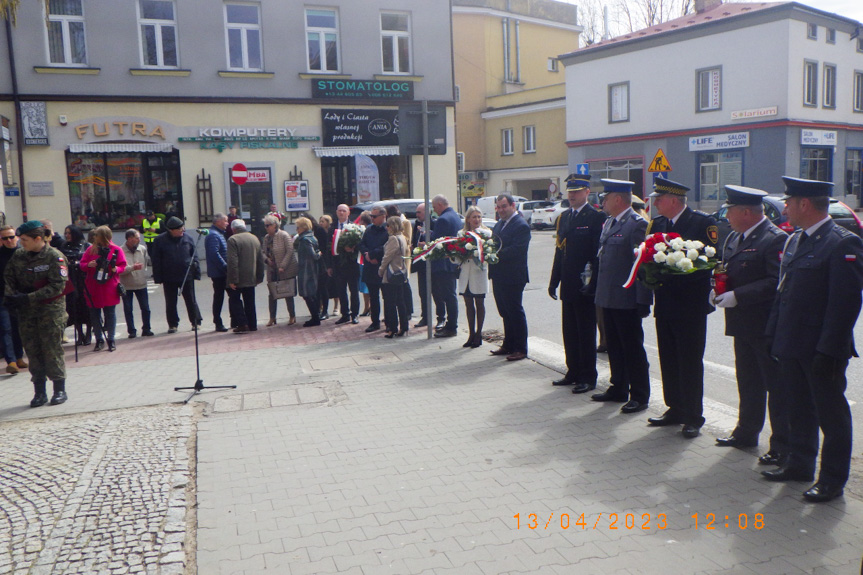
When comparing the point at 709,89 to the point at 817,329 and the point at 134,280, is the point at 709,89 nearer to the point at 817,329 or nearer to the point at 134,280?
the point at 134,280

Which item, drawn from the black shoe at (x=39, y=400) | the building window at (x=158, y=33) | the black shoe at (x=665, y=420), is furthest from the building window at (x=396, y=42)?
the black shoe at (x=665, y=420)

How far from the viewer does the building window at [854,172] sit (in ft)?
114

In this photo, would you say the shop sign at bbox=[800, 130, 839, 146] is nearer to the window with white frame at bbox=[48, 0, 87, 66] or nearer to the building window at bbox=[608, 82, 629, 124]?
the building window at bbox=[608, 82, 629, 124]

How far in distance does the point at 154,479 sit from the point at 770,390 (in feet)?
14.7

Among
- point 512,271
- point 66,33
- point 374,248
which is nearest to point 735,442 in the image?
point 512,271

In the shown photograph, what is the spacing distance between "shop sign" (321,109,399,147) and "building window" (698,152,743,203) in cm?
1601

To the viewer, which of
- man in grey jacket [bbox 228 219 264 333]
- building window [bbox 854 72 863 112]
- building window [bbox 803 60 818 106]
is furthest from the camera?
building window [bbox 854 72 863 112]

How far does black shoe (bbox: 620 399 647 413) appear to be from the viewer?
6.45 metres

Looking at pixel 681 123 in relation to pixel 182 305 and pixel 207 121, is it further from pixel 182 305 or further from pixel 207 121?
pixel 182 305

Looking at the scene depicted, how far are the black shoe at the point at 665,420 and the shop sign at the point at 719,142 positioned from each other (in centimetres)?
2883

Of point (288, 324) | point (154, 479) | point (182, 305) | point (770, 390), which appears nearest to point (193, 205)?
point (182, 305)

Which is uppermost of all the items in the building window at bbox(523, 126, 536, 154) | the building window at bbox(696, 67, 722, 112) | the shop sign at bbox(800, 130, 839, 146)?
the building window at bbox(696, 67, 722, 112)

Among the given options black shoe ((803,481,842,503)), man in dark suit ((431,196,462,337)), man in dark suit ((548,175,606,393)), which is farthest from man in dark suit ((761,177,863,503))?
man in dark suit ((431,196,462,337))

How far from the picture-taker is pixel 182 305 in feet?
48.9
